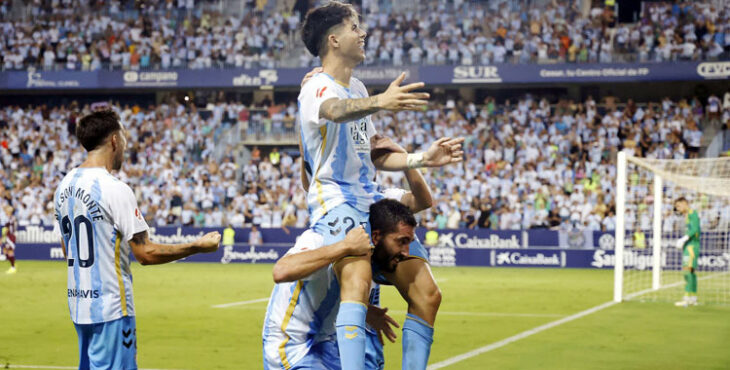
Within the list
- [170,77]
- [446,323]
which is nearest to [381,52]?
[170,77]

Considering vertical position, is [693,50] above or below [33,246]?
above

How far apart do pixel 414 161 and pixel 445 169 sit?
2622cm

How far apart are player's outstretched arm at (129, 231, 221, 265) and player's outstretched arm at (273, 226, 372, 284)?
1.47ft

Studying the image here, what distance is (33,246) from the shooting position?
1222 inches

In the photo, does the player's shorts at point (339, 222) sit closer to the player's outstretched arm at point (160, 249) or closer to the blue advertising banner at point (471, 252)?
the player's outstretched arm at point (160, 249)

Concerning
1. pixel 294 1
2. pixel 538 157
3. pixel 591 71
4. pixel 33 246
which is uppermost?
pixel 294 1

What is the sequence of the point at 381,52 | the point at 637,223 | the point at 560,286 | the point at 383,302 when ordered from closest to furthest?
1. the point at 383,302
2. the point at 560,286
3. the point at 637,223
4. the point at 381,52

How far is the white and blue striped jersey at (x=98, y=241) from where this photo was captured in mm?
5215

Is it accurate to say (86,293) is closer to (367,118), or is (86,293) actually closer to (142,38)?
(367,118)

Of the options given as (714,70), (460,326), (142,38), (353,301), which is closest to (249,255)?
(142,38)

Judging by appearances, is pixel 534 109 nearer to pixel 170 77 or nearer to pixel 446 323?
pixel 170 77

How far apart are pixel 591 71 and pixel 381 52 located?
7740mm

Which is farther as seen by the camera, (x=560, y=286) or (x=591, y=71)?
(x=591, y=71)

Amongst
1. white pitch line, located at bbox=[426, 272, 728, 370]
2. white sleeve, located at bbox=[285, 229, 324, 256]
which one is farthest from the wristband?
white pitch line, located at bbox=[426, 272, 728, 370]
